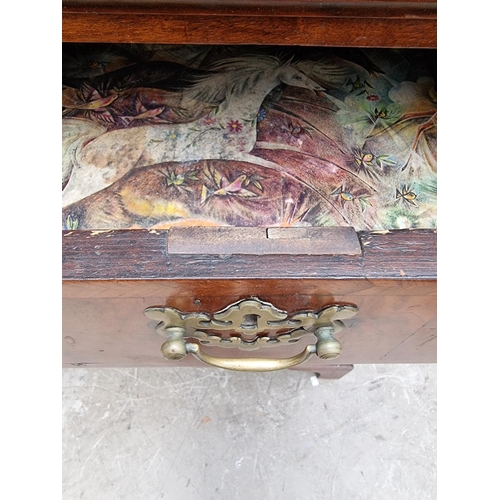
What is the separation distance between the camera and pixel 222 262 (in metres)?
0.47

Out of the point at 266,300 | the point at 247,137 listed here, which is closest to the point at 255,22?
the point at 247,137

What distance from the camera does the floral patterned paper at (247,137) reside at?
565mm

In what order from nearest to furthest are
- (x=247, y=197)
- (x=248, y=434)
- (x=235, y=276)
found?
(x=235, y=276) → (x=247, y=197) → (x=248, y=434)

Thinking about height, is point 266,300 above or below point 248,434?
above

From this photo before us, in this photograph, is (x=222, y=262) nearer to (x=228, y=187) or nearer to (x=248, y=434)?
(x=228, y=187)

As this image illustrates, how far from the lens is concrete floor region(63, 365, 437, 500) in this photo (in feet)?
3.82

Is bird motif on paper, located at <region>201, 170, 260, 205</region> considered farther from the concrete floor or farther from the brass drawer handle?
the concrete floor

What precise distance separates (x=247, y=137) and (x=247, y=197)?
0.09m

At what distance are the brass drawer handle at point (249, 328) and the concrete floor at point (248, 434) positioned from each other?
65 centimetres

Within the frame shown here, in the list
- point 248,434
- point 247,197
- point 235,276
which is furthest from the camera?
point 248,434

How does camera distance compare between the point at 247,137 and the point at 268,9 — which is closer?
the point at 268,9

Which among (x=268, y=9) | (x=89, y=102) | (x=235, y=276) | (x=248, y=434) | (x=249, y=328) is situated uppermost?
(x=268, y=9)

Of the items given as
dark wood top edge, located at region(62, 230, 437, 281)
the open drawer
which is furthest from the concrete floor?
dark wood top edge, located at region(62, 230, 437, 281)

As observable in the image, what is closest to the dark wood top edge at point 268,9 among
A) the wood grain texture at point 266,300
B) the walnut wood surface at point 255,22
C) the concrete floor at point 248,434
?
the walnut wood surface at point 255,22
